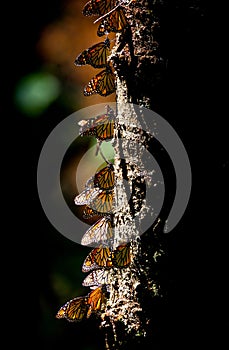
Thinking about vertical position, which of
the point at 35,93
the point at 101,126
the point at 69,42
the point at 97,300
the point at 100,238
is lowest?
the point at 97,300

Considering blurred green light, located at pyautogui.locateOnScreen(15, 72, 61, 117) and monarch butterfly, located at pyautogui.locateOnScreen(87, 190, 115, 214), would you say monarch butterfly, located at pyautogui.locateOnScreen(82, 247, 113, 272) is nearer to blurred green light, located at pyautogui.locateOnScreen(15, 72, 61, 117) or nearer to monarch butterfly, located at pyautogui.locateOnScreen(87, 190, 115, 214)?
monarch butterfly, located at pyautogui.locateOnScreen(87, 190, 115, 214)

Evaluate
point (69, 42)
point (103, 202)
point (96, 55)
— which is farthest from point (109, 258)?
point (69, 42)

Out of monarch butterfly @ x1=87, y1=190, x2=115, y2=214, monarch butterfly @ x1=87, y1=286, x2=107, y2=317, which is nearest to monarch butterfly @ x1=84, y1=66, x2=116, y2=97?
monarch butterfly @ x1=87, y1=190, x2=115, y2=214

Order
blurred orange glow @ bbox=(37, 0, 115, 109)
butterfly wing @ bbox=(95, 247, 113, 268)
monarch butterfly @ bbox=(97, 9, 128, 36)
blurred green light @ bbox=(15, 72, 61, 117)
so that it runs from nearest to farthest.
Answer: monarch butterfly @ bbox=(97, 9, 128, 36) < butterfly wing @ bbox=(95, 247, 113, 268) < blurred green light @ bbox=(15, 72, 61, 117) < blurred orange glow @ bbox=(37, 0, 115, 109)

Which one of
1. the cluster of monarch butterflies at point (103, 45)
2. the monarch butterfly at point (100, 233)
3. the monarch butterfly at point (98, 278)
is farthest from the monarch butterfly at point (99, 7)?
the monarch butterfly at point (98, 278)

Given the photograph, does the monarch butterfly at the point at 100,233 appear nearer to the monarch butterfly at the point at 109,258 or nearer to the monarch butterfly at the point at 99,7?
the monarch butterfly at the point at 109,258

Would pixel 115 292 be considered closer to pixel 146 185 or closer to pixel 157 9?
pixel 146 185

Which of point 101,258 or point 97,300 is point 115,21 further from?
point 97,300
